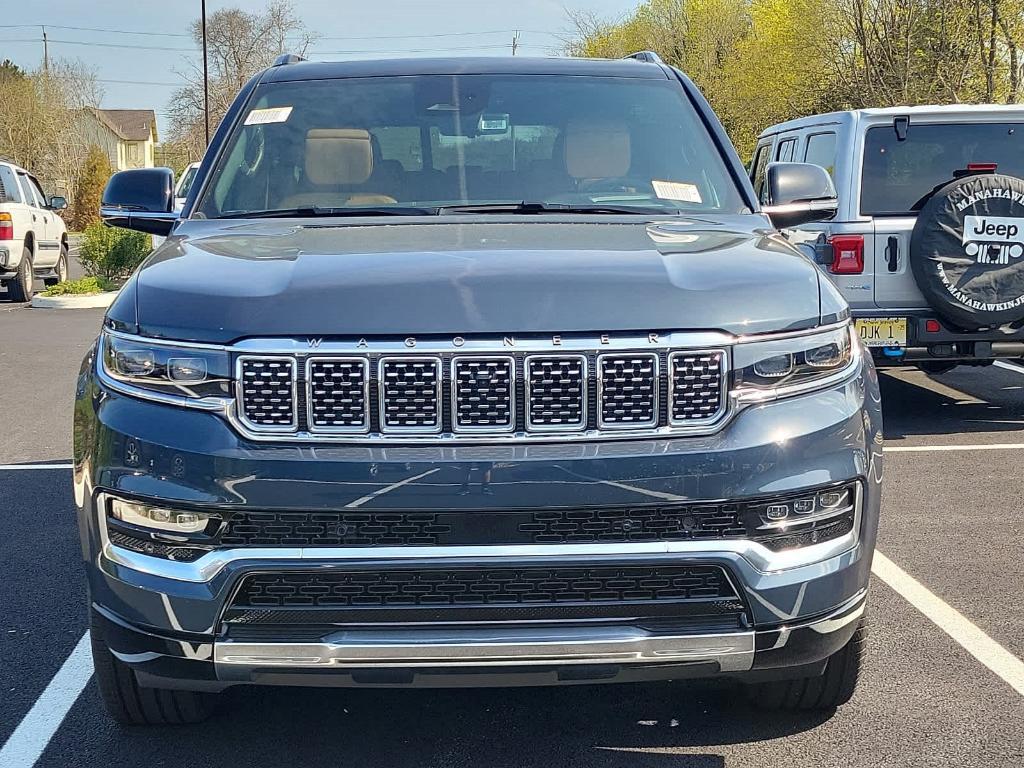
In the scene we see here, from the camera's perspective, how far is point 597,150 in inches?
169

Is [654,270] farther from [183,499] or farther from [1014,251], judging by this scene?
[1014,251]

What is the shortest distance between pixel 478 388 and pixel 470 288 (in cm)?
26

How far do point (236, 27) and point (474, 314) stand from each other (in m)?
60.7

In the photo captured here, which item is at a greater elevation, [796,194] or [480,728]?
[796,194]

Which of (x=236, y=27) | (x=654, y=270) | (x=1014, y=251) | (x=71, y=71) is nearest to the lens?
(x=654, y=270)

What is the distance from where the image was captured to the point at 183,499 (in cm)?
278

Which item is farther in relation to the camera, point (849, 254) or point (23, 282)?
point (23, 282)

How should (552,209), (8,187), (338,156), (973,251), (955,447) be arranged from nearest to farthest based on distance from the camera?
(552,209) → (338,156) → (973,251) → (955,447) → (8,187)

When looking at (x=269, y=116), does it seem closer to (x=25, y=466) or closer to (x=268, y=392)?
(x=268, y=392)

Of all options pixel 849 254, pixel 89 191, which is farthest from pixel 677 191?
pixel 89 191

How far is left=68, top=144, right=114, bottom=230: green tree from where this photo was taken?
51.1m

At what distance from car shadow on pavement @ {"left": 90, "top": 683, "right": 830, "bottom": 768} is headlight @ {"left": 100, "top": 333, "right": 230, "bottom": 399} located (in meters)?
1.08

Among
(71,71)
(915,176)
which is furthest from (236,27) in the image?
(915,176)

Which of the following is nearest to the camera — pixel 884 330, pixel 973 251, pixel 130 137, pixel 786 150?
pixel 973 251
